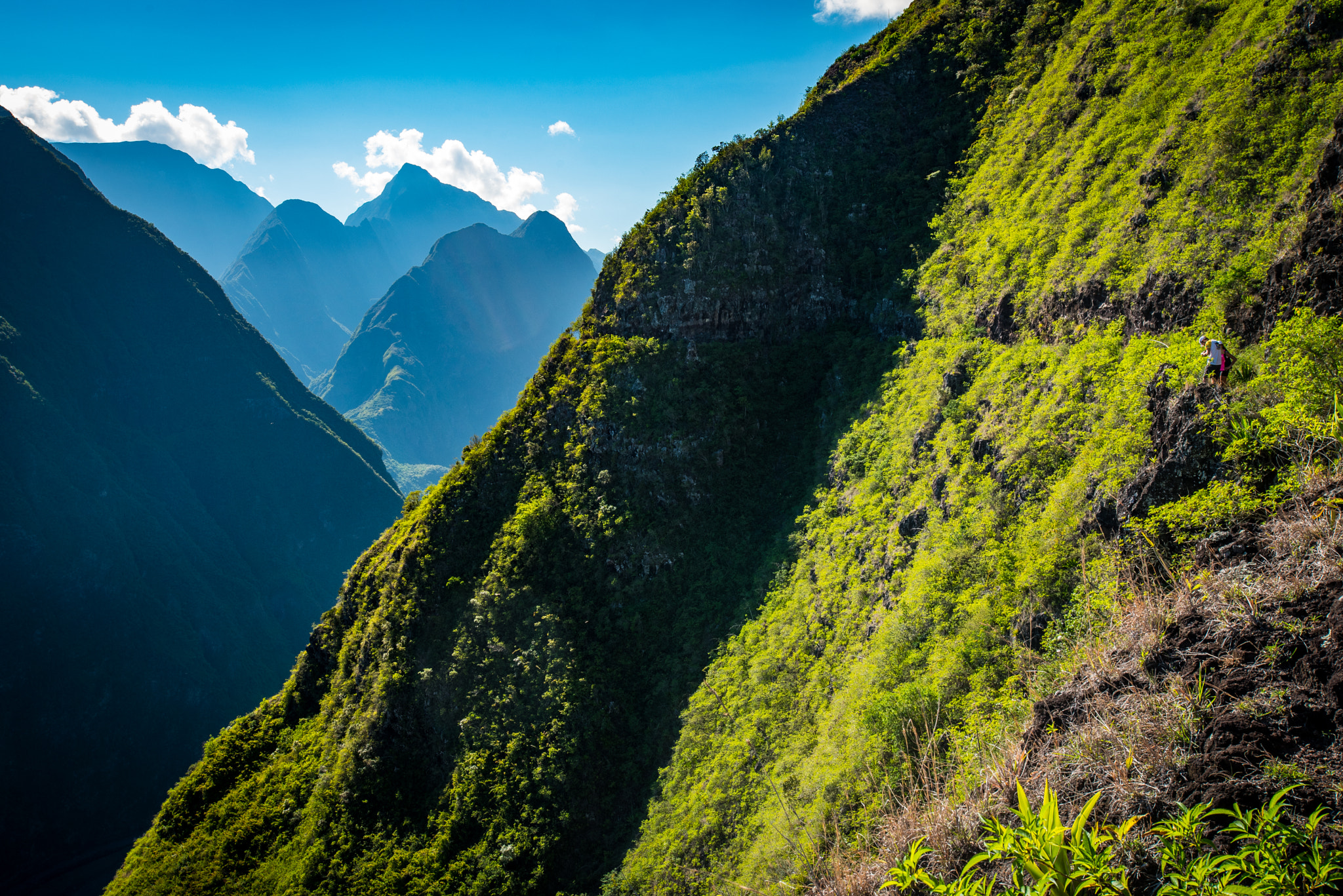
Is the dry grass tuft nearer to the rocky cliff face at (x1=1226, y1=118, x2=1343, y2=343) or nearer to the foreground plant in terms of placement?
the foreground plant

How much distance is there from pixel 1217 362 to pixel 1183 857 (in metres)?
12.3

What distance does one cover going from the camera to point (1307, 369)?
36.2 feet

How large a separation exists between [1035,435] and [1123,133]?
15377mm

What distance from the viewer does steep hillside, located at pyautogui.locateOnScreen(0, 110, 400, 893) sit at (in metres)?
78.1

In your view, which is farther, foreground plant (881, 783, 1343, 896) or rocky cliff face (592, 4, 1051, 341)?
rocky cliff face (592, 4, 1051, 341)

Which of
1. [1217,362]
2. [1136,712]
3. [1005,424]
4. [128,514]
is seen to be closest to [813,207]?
[1005,424]

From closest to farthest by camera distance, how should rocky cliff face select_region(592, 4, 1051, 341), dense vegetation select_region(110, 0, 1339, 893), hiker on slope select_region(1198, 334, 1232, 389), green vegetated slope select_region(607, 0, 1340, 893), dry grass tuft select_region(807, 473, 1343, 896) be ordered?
dry grass tuft select_region(807, 473, 1343, 896) < hiker on slope select_region(1198, 334, 1232, 389) < green vegetated slope select_region(607, 0, 1340, 893) < dense vegetation select_region(110, 0, 1339, 893) < rocky cliff face select_region(592, 4, 1051, 341)

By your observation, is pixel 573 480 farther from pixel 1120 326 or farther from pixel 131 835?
pixel 131 835

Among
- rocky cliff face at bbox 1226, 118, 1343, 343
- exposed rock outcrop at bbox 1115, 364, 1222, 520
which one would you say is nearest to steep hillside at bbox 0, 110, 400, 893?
exposed rock outcrop at bbox 1115, 364, 1222, 520

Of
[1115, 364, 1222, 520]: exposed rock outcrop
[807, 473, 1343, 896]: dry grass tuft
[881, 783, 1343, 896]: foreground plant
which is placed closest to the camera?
[881, 783, 1343, 896]: foreground plant

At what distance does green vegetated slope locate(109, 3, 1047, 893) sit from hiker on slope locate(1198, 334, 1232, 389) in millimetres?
20250

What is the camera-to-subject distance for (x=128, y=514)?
10338 cm

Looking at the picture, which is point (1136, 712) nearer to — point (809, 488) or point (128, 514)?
point (809, 488)

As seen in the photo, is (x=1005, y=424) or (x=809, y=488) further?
(x=809, y=488)
